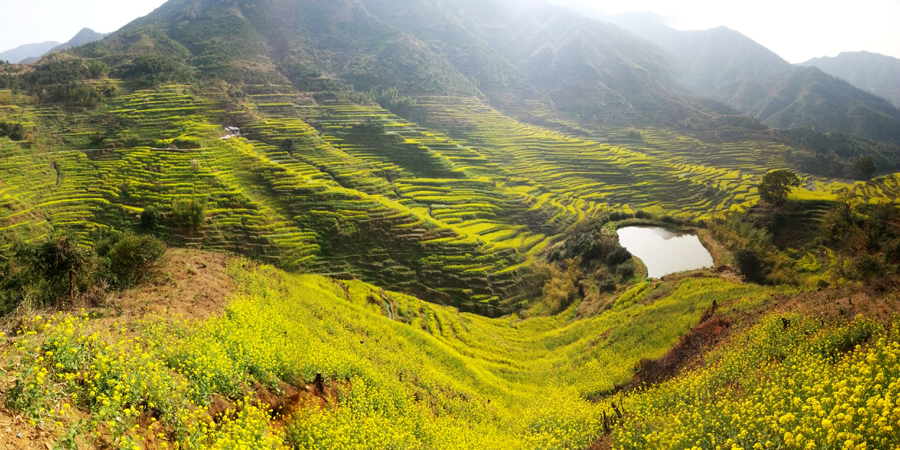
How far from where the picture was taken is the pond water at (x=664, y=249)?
138ft

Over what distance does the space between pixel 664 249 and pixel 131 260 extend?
160 feet

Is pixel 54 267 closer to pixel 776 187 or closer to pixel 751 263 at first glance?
pixel 751 263

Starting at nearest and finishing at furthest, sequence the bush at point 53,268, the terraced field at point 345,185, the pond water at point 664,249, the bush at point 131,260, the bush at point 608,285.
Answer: the bush at point 53,268 < the bush at point 131,260 < the bush at point 608,285 < the terraced field at point 345,185 < the pond water at point 664,249

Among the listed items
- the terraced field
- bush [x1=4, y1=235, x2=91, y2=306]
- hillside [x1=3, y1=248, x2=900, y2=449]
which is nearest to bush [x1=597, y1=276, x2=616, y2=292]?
hillside [x1=3, y1=248, x2=900, y2=449]

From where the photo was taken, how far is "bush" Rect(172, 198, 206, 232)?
3903cm

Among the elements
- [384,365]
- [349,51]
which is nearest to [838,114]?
[349,51]

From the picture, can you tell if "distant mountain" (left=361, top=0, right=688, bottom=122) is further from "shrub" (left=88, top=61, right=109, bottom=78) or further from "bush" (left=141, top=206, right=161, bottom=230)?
"bush" (left=141, top=206, right=161, bottom=230)

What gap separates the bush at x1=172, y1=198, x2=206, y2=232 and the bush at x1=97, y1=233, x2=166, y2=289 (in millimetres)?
23552

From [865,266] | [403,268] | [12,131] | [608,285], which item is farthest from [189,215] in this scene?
[865,266]

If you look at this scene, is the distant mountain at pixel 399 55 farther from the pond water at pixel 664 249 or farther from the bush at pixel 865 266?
the bush at pixel 865 266

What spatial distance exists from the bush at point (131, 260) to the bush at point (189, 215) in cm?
2355

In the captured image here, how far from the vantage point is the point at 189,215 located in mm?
39062

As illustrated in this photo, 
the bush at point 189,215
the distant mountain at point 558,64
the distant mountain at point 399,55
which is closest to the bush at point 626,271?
the bush at point 189,215

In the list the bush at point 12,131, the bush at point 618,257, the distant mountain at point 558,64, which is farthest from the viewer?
the distant mountain at point 558,64
